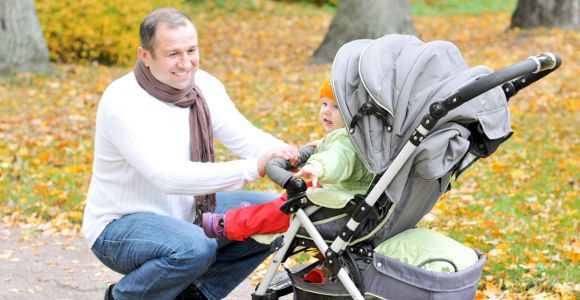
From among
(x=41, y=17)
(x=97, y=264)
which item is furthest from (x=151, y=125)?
(x=41, y=17)

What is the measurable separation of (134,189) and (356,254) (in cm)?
112

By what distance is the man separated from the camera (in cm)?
361

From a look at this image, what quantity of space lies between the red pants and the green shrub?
9243 millimetres

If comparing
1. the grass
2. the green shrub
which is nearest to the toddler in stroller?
the green shrub

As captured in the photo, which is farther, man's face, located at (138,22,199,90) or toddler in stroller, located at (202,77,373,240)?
man's face, located at (138,22,199,90)

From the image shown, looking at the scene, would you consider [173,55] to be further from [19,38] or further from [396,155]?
[19,38]

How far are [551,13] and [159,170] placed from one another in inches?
454

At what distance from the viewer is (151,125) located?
12.2ft

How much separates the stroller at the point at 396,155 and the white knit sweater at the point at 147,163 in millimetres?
332

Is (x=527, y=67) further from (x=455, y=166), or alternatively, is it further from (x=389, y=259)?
(x=389, y=259)

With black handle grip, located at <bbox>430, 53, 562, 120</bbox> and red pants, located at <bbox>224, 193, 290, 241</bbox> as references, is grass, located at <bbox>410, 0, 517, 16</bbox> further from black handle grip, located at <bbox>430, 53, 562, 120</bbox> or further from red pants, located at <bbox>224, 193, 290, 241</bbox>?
black handle grip, located at <bbox>430, 53, 562, 120</bbox>

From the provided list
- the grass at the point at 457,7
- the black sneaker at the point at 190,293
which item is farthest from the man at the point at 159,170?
the grass at the point at 457,7

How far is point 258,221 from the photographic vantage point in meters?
3.51

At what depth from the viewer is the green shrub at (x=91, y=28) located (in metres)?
12.2
